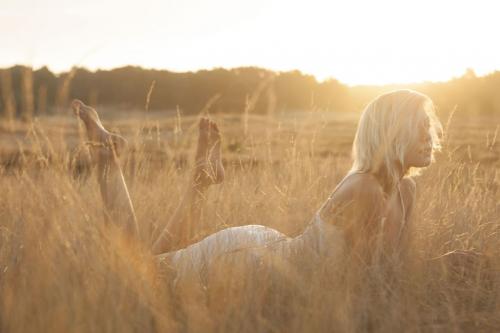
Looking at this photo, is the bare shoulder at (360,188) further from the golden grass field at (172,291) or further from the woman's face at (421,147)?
the golden grass field at (172,291)

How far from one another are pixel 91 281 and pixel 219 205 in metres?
1.55

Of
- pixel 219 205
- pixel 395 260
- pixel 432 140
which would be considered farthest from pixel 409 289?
pixel 219 205

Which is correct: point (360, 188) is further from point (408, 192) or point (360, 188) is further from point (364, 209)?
point (408, 192)

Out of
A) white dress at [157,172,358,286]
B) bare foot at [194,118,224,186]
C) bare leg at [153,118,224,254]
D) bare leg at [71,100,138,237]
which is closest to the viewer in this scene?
white dress at [157,172,358,286]

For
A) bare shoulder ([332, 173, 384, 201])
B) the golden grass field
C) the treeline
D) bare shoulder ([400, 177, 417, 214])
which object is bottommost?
the golden grass field

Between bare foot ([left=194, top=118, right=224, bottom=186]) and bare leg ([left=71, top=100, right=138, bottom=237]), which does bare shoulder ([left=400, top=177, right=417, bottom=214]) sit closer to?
bare foot ([left=194, top=118, right=224, bottom=186])

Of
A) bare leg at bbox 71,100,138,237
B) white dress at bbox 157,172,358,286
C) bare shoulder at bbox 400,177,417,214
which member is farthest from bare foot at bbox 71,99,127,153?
bare shoulder at bbox 400,177,417,214

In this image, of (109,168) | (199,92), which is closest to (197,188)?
(109,168)

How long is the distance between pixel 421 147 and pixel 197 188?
1.14 m

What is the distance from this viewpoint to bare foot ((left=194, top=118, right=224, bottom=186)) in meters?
3.03

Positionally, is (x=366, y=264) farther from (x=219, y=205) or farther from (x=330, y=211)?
(x=219, y=205)

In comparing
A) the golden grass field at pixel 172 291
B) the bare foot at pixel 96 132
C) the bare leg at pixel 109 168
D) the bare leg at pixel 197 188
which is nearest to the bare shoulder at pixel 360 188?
the golden grass field at pixel 172 291

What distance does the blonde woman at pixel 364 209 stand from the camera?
7.66 ft

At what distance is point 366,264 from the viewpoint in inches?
90.5
